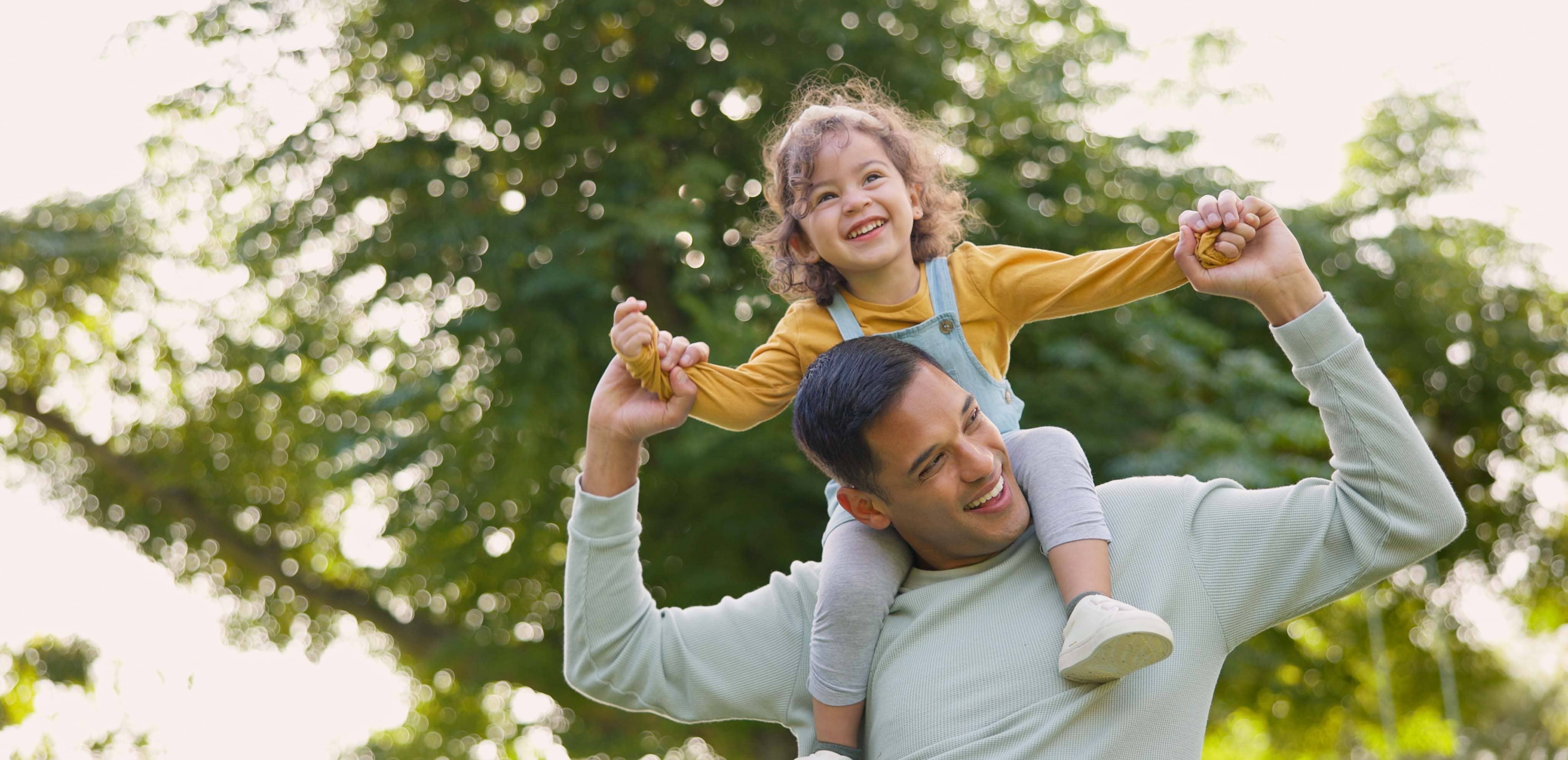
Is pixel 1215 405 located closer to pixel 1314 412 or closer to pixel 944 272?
pixel 1314 412

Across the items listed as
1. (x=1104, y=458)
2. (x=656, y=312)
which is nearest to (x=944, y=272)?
(x=1104, y=458)

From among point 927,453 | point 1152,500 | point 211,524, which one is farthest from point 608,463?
point 211,524

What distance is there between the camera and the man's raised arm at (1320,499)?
2111 millimetres

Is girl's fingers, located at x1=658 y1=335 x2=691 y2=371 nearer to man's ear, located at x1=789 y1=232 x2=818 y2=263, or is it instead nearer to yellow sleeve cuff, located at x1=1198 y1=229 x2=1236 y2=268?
man's ear, located at x1=789 y1=232 x2=818 y2=263

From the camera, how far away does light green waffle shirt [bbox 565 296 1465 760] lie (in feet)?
6.95

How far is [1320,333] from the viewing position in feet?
6.94

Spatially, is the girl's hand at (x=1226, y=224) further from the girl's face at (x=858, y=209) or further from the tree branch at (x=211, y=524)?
the tree branch at (x=211, y=524)

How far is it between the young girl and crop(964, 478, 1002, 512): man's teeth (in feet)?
0.27

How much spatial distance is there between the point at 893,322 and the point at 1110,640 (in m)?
0.81

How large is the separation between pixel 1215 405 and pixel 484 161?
4048 mm

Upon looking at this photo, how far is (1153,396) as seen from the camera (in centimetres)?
724

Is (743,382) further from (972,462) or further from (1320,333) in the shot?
(1320,333)

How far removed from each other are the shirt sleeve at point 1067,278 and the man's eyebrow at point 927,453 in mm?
309

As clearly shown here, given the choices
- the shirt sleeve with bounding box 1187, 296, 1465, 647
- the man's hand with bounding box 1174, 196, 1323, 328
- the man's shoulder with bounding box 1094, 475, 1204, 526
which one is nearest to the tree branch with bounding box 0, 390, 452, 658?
the man's shoulder with bounding box 1094, 475, 1204, 526
